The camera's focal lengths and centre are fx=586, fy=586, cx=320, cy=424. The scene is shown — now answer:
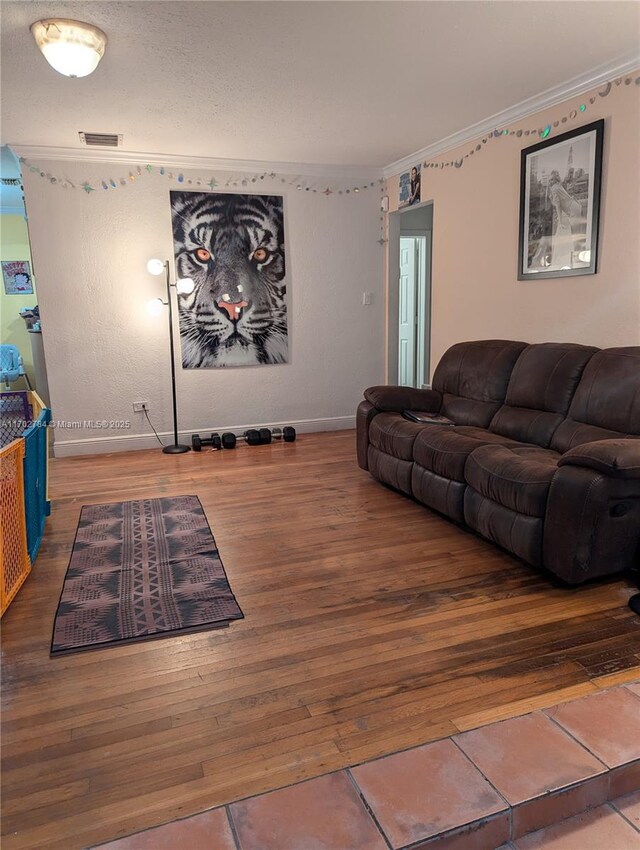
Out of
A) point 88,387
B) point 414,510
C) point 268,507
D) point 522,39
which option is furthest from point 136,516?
point 522,39

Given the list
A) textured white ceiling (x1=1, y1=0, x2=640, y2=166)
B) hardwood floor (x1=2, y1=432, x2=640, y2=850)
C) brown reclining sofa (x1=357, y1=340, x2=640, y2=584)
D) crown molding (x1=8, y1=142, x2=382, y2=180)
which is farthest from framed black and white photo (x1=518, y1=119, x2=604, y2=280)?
crown molding (x1=8, y1=142, x2=382, y2=180)

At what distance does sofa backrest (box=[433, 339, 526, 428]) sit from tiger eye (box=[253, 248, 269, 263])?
6.96ft

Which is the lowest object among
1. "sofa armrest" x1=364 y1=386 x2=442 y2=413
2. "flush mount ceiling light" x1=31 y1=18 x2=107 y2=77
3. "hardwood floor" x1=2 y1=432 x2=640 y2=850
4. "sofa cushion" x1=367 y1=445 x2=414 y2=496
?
"hardwood floor" x1=2 y1=432 x2=640 y2=850

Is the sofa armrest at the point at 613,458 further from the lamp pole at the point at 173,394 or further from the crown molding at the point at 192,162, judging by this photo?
the crown molding at the point at 192,162

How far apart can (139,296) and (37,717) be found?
4.02 metres

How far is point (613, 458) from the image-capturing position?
2.31m

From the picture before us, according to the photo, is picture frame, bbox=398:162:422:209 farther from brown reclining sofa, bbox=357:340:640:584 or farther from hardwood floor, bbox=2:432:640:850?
hardwood floor, bbox=2:432:640:850

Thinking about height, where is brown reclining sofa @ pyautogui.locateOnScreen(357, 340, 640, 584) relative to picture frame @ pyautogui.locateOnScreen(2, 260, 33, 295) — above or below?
below

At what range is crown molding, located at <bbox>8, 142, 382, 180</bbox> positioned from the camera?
15.5 ft

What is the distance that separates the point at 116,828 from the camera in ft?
4.72

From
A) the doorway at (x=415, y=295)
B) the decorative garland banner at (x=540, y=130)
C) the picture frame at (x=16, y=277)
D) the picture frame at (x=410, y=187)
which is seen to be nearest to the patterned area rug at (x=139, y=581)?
the decorative garland banner at (x=540, y=130)

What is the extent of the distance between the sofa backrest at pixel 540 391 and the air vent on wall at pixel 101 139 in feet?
11.2

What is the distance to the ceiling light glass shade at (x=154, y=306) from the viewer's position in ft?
17.2

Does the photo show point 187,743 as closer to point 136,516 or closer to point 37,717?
point 37,717
